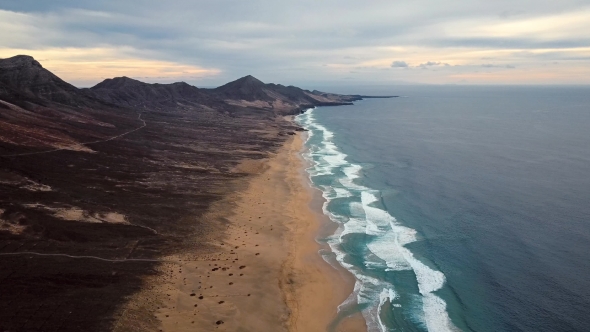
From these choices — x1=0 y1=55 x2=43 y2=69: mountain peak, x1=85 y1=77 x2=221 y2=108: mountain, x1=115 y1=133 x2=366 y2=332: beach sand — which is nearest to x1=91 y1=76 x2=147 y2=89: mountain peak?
x1=85 y1=77 x2=221 y2=108: mountain

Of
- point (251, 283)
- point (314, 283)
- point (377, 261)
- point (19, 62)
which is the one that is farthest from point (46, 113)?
point (377, 261)

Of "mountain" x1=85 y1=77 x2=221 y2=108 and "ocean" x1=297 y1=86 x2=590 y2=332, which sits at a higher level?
"mountain" x1=85 y1=77 x2=221 y2=108

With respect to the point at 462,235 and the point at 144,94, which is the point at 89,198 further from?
the point at 144,94

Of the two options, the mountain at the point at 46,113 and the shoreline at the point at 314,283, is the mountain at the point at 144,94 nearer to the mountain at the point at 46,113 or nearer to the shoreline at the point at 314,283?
the mountain at the point at 46,113

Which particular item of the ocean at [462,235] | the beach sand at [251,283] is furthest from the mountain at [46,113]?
the ocean at [462,235]

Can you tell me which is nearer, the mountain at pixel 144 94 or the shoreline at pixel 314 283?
the shoreline at pixel 314 283

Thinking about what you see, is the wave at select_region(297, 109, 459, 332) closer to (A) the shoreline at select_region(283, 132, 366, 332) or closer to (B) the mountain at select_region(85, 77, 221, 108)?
(A) the shoreline at select_region(283, 132, 366, 332)

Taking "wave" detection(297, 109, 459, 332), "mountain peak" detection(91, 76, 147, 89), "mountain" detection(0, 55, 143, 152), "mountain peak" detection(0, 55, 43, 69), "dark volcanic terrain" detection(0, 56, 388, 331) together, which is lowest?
"wave" detection(297, 109, 459, 332)
